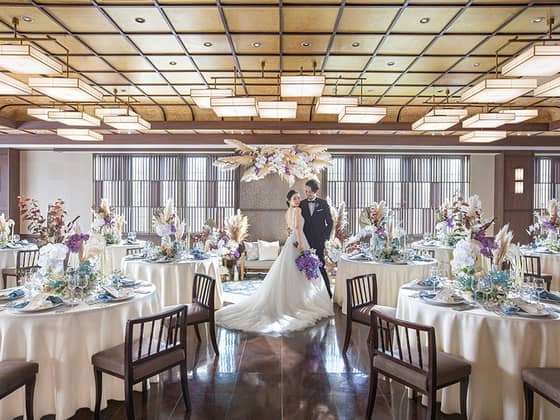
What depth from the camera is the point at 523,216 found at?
1107 cm

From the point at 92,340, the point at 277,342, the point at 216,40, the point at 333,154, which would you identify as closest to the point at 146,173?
the point at 333,154

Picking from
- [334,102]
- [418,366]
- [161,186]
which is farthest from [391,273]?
[161,186]

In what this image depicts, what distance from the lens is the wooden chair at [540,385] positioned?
2486 millimetres

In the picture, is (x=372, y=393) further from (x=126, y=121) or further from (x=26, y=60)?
(x=126, y=121)

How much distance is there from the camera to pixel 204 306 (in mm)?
4289

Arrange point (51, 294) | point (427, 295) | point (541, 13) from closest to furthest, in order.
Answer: point (51, 294), point (427, 295), point (541, 13)

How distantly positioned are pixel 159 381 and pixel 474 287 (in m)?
2.79

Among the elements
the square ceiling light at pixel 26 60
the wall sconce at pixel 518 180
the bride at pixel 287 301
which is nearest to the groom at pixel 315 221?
the bride at pixel 287 301

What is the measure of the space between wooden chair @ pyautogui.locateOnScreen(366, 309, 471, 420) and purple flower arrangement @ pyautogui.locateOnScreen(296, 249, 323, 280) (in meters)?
2.58

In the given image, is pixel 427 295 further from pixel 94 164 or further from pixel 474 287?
pixel 94 164

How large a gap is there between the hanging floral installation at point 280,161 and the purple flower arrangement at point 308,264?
4.15 meters

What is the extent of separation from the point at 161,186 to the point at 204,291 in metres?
7.44

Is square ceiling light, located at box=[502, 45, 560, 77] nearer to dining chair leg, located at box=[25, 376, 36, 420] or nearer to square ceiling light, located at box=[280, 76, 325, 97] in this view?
square ceiling light, located at box=[280, 76, 325, 97]

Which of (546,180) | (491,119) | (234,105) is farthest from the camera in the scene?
(546,180)
